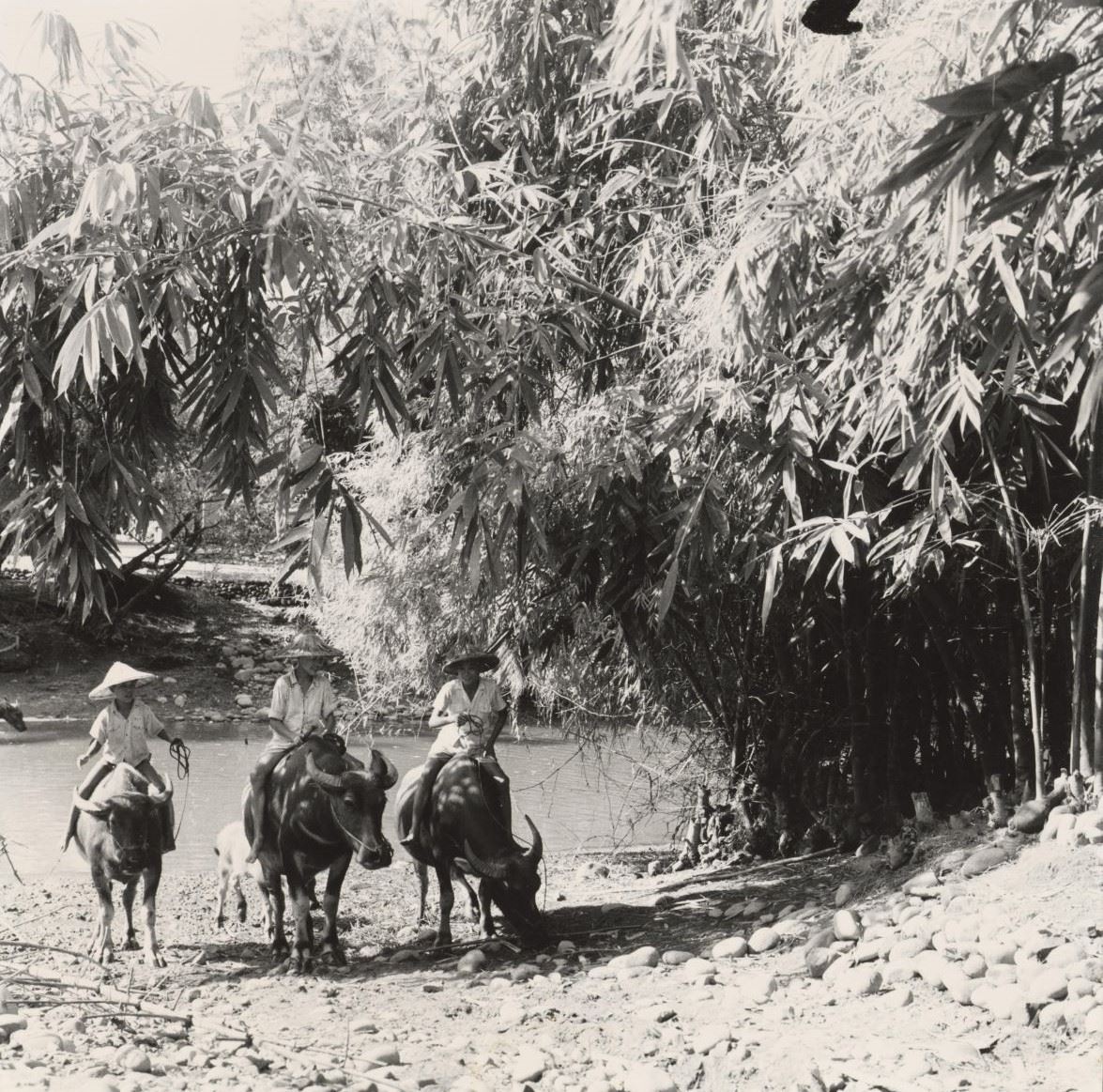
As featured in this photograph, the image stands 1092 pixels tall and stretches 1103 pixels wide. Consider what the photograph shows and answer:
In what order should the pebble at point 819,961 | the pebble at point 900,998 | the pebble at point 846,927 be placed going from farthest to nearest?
the pebble at point 846,927 < the pebble at point 819,961 < the pebble at point 900,998

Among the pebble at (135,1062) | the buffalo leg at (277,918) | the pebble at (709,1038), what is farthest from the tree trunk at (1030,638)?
the pebble at (135,1062)

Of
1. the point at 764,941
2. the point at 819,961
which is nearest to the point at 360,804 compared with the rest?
the point at 764,941

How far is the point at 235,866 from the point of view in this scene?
7.70m

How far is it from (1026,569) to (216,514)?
1481cm

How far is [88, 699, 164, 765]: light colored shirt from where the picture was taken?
6.77 metres

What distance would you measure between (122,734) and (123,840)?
0.52 meters

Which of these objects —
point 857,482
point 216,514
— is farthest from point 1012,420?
point 216,514

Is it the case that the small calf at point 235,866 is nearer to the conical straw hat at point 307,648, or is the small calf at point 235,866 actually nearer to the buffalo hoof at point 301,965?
the buffalo hoof at point 301,965

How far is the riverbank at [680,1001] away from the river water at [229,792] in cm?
224

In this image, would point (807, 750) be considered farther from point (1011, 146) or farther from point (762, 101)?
point (1011, 146)

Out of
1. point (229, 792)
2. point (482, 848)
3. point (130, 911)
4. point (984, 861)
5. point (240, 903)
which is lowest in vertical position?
point (240, 903)

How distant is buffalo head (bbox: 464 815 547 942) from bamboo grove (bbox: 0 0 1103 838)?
136 centimetres

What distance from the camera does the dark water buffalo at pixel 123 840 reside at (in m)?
6.61

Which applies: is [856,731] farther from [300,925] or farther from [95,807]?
[95,807]
